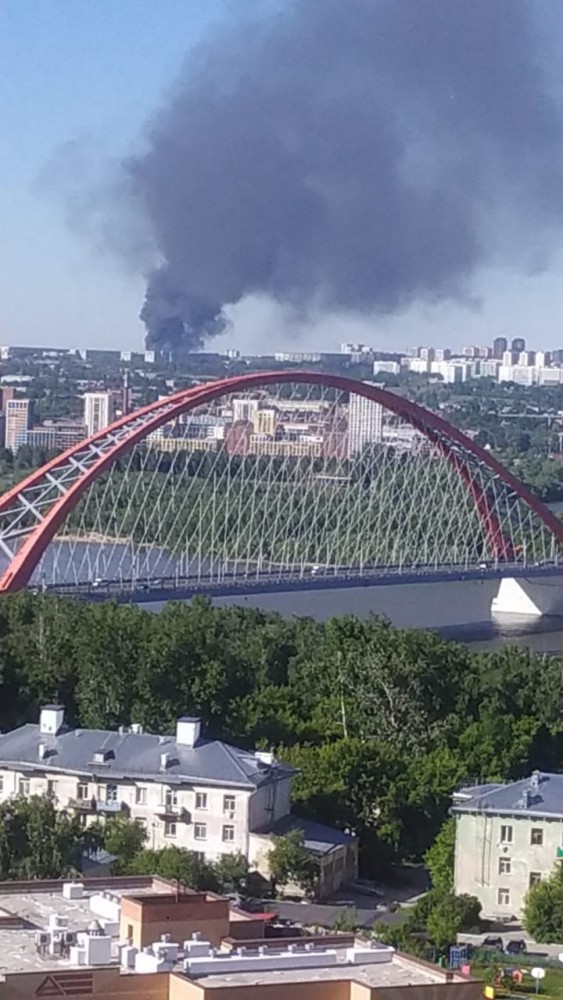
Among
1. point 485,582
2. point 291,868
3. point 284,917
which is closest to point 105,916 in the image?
point 284,917

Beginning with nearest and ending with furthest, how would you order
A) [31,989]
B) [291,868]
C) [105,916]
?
1. [31,989]
2. [105,916]
3. [291,868]

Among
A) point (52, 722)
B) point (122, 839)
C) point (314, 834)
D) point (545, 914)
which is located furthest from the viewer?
point (52, 722)

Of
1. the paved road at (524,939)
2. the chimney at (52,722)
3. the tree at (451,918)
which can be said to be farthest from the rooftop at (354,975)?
the chimney at (52,722)

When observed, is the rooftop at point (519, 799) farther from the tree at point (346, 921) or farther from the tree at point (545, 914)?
the tree at point (346, 921)

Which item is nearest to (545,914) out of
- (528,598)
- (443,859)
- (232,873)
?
(443,859)

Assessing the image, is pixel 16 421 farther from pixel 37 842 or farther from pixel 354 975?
pixel 354 975

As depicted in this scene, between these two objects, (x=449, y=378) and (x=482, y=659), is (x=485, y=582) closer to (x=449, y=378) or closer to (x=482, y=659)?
(x=482, y=659)
